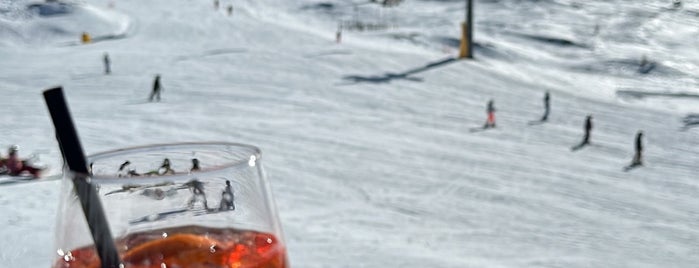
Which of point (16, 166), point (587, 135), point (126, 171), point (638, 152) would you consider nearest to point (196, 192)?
point (126, 171)

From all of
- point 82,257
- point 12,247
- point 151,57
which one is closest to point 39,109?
point 151,57

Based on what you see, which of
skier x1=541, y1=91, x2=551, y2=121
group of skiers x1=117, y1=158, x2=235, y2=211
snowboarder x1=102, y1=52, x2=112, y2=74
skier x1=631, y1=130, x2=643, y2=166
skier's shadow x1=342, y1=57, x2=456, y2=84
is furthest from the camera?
skier's shadow x1=342, y1=57, x2=456, y2=84

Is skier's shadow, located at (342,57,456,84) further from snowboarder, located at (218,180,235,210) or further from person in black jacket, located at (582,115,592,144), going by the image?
snowboarder, located at (218,180,235,210)

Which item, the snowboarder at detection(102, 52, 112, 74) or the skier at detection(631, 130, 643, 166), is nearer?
the skier at detection(631, 130, 643, 166)

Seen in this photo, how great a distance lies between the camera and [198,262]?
140 cm

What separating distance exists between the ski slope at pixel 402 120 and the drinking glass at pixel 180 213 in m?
7.96

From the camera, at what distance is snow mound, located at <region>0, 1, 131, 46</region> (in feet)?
111

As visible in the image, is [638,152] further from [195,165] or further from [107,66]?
[195,165]

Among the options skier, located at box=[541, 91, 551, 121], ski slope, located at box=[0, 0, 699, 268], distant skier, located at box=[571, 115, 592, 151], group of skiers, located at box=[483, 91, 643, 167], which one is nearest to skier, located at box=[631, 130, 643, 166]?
group of skiers, located at box=[483, 91, 643, 167]

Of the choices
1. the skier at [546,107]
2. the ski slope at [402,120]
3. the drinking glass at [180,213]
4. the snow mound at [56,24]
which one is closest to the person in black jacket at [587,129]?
the ski slope at [402,120]

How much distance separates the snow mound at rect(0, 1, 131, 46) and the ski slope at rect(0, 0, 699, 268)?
0.14 meters

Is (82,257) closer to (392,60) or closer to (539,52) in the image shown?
(392,60)

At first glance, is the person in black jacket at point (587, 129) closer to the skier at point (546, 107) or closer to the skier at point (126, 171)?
the skier at point (546, 107)

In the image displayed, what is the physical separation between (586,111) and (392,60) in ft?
27.3
